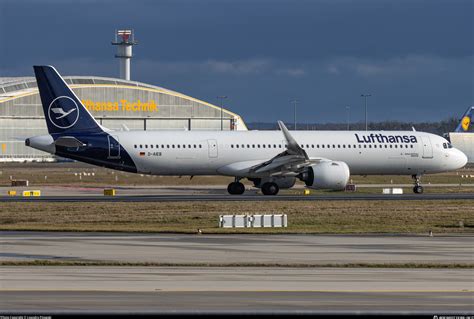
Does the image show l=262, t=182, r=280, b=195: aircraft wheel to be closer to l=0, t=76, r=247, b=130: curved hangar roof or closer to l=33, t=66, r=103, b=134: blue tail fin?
l=33, t=66, r=103, b=134: blue tail fin

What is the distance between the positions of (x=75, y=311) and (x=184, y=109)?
394ft

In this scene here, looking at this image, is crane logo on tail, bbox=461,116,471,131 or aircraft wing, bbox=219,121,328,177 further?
crane logo on tail, bbox=461,116,471,131

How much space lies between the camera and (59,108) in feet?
205

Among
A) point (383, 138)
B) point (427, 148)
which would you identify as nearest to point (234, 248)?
point (383, 138)

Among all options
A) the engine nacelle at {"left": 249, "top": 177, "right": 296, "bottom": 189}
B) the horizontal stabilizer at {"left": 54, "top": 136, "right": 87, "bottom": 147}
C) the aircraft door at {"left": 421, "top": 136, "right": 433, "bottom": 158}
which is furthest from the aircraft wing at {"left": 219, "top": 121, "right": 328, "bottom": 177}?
the horizontal stabilizer at {"left": 54, "top": 136, "right": 87, "bottom": 147}

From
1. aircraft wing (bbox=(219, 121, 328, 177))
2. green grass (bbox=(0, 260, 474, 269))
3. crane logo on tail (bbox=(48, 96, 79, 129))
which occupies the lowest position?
green grass (bbox=(0, 260, 474, 269))

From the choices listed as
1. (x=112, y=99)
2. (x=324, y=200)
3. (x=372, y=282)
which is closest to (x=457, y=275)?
(x=372, y=282)

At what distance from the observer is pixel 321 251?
3259cm

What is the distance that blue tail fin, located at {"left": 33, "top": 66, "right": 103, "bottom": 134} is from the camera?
205ft

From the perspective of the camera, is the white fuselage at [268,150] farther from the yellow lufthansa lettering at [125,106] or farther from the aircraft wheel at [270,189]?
the yellow lufthansa lettering at [125,106]

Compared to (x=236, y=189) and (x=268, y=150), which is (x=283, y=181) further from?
(x=236, y=189)

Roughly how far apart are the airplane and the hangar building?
66916mm

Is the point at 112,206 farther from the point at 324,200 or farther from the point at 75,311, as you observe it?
the point at 75,311

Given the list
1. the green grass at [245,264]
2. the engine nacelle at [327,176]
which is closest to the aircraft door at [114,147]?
the engine nacelle at [327,176]
